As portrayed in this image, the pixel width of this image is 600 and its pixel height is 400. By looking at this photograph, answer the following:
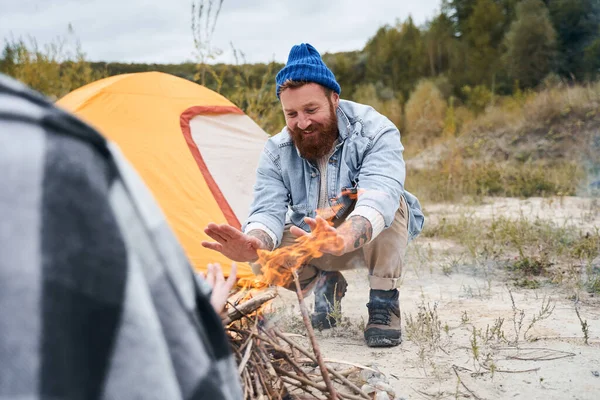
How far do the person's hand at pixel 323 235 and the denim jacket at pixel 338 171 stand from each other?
54 cm

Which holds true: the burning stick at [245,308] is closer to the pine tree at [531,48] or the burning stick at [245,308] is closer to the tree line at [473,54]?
the tree line at [473,54]

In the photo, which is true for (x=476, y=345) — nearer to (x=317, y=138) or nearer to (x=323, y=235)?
(x=323, y=235)

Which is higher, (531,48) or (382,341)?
(531,48)

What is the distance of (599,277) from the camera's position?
3803mm

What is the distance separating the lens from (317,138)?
318cm

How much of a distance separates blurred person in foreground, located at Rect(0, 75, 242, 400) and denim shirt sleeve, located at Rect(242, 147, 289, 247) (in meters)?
2.42

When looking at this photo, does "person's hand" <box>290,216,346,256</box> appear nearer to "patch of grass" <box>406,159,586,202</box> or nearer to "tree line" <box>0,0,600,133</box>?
"patch of grass" <box>406,159,586,202</box>

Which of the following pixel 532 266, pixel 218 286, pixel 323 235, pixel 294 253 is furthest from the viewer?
pixel 532 266

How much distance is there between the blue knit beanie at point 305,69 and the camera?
3.13 meters

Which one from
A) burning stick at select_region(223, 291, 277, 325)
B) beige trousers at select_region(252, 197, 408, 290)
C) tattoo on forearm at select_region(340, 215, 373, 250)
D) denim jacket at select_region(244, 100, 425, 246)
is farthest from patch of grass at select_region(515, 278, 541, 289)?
burning stick at select_region(223, 291, 277, 325)

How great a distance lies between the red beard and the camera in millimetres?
3168

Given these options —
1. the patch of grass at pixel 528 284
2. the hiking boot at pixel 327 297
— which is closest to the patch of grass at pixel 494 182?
the patch of grass at pixel 528 284

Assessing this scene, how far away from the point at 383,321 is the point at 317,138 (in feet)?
3.43

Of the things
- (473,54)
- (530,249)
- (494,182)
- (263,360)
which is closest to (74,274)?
(263,360)
